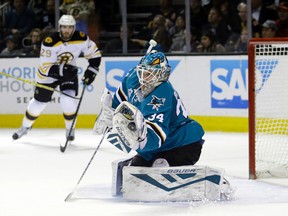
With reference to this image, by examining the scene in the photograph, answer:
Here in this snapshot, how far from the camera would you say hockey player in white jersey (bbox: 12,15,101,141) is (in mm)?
7859

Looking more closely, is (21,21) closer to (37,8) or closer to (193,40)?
(37,8)

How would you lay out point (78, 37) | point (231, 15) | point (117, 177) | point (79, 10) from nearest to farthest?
point (117, 177), point (78, 37), point (231, 15), point (79, 10)

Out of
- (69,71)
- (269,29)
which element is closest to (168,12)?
(269,29)

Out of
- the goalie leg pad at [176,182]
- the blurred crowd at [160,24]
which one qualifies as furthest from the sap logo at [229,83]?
the goalie leg pad at [176,182]

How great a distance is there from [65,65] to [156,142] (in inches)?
131

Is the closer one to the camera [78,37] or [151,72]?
[151,72]

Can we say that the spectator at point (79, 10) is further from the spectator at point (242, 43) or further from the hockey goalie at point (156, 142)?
the hockey goalie at point (156, 142)

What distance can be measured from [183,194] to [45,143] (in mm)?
3284

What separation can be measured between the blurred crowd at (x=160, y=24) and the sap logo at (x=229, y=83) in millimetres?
Answer: 216

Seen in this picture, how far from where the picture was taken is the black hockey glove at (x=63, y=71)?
7.96m

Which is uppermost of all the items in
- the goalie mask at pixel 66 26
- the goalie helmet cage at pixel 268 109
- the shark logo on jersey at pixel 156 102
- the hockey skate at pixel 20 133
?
the goalie mask at pixel 66 26

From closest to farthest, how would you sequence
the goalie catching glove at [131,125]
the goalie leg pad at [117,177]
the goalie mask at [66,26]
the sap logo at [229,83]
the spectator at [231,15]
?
1. the goalie catching glove at [131,125]
2. the goalie leg pad at [117,177]
3. the goalie mask at [66,26]
4. the sap logo at [229,83]
5. the spectator at [231,15]

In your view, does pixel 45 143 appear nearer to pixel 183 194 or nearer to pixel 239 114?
pixel 239 114

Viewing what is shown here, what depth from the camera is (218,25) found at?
347 inches
